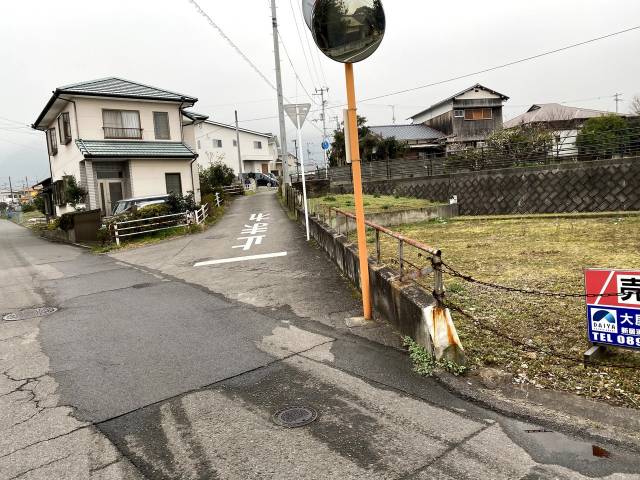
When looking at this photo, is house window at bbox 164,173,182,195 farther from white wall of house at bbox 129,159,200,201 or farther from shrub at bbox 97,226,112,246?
shrub at bbox 97,226,112,246

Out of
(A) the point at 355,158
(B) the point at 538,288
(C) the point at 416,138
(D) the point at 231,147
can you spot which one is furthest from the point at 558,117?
(A) the point at 355,158

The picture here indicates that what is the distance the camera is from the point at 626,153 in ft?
60.4

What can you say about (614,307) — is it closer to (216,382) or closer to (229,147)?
(216,382)

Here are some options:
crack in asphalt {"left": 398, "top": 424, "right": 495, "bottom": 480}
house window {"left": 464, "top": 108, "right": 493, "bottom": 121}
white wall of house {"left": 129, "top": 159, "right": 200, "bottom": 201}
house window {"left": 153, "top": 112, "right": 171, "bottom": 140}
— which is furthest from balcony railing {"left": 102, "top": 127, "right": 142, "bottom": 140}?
house window {"left": 464, "top": 108, "right": 493, "bottom": 121}

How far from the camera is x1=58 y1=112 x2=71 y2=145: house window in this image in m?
23.9

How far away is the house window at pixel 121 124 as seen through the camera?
23.7m

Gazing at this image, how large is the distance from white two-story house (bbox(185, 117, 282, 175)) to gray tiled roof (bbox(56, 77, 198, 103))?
69.1 ft

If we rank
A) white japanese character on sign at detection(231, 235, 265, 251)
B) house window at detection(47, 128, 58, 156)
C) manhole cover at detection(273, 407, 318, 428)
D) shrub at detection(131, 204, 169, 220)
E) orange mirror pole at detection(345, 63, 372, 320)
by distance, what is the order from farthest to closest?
1. house window at detection(47, 128, 58, 156)
2. shrub at detection(131, 204, 169, 220)
3. white japanese character on sign at detection(231, 235, 265, 251)
4. orange mirror pole at detection(345, 63, 372, 320)
5. manhole cover at detection(273, 407, 318, 428)

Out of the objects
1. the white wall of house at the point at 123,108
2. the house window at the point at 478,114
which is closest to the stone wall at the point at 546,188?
the white wall of house at the point at 123,108

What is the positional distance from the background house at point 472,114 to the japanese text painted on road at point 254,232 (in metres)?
25.0

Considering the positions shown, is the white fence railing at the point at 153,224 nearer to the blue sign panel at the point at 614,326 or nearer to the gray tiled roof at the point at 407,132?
the blue sign panel at the point at 614,326

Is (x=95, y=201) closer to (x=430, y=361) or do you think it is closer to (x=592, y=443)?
(x=430, y=361)

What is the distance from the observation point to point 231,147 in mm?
53219

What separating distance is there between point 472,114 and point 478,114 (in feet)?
1.88
